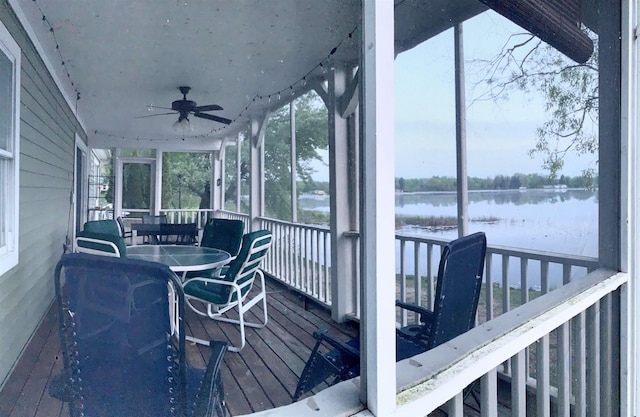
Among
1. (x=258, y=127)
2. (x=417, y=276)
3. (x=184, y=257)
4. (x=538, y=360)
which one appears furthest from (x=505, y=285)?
(x=258, y=127)

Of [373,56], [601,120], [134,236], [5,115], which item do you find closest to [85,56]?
[5,115]

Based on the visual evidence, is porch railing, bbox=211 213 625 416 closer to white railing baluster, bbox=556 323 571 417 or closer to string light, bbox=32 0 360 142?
white railing baluster, bbox=556 323 571 417

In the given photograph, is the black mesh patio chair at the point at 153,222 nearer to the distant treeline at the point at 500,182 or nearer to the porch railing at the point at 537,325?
the porch railing at the point at 537,325

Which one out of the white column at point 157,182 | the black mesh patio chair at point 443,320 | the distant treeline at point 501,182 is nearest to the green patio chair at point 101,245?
the black mesh patio chair at point 443,320

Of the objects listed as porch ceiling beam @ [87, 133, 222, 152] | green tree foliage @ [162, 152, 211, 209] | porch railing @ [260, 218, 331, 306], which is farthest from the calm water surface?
porch ceiling beam @ [87, 133, 222, 152]

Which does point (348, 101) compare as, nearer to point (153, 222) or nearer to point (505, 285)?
point (505, 285)

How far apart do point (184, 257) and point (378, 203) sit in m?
2.92

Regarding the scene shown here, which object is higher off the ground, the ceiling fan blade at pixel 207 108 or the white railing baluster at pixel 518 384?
the ceiling fan blade at pixel 207 108

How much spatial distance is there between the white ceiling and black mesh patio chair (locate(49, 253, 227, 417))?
1.41 metres

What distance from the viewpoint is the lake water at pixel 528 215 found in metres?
1.97

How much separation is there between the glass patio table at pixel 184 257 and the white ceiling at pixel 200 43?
6.42 feet

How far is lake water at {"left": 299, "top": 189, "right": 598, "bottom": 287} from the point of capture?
1.97 metres

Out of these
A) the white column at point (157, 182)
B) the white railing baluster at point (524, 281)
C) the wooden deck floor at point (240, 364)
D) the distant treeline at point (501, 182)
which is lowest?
the wooden deck floor at point (240, 364)

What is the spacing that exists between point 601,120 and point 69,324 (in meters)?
2.48
